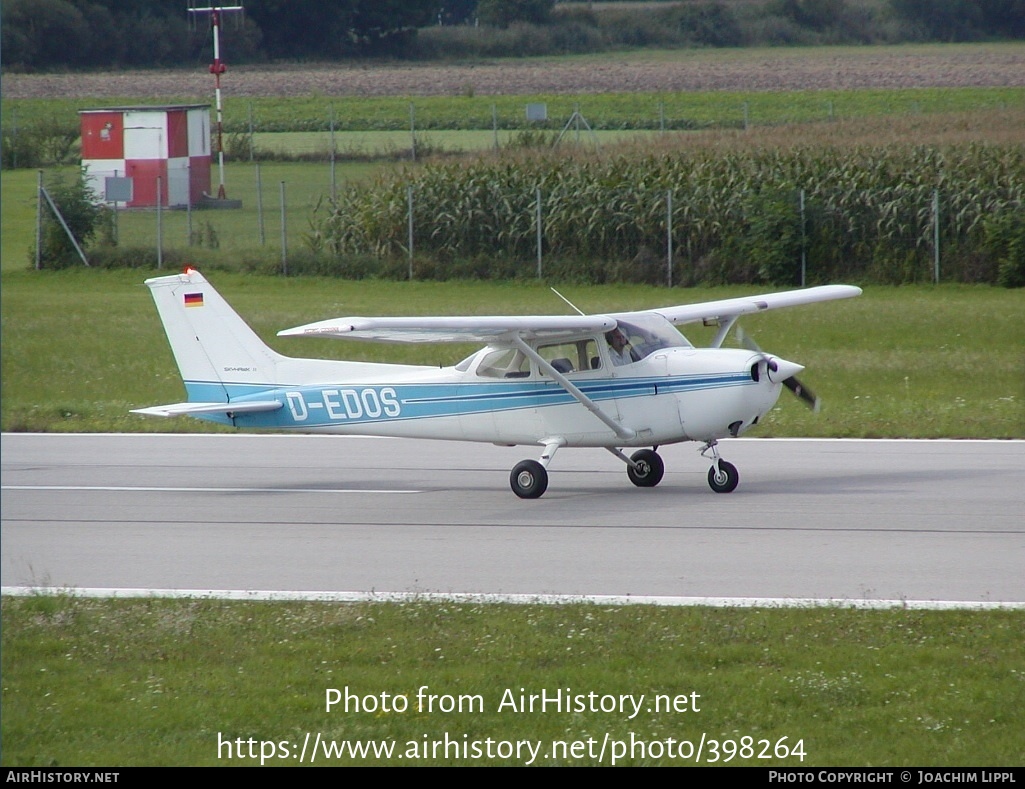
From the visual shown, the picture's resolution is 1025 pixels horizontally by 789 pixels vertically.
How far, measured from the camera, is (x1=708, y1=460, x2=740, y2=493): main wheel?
12578mm

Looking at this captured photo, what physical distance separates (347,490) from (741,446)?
189 inches

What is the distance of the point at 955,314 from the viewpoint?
24.2 meters

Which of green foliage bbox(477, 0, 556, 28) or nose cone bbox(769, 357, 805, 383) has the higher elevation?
green foliage bbox(477, 0, 556, 28)

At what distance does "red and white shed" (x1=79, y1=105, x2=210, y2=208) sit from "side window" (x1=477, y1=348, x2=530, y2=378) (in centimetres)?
2715

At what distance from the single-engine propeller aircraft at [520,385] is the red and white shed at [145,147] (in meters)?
26.1

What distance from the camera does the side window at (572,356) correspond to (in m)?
12.6

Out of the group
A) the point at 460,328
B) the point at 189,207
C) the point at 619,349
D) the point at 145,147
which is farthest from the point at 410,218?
the point at 460,328

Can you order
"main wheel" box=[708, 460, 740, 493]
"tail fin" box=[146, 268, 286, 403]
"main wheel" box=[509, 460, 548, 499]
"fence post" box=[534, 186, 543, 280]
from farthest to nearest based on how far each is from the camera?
"fence post" box=[534, 186, 543, 280], "tail fin" box=[146, 268, 286, 403], "main wheel" box=[708, 460, 740, 493], "main wheel" box=[509, 460, 548, 499]

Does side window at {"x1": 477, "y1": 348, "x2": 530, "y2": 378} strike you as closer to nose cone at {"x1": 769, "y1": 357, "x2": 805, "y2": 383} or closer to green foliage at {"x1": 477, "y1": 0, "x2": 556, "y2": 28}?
nose cone at {"x1": 769, "y1": 357, "x2": 805, "y2": 383}

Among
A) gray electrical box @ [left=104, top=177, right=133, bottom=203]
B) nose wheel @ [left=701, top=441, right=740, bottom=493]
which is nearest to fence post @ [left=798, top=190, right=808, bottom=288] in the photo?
nose wheel @ [left=701, top=441, right=740, bottom=493]

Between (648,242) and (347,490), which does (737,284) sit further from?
(347,490)

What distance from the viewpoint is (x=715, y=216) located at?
29.3m

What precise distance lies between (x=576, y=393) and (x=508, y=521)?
1422 mm

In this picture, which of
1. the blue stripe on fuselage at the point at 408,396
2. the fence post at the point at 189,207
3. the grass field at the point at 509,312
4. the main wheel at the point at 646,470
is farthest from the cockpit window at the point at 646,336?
the fence post at the point at 189,207
